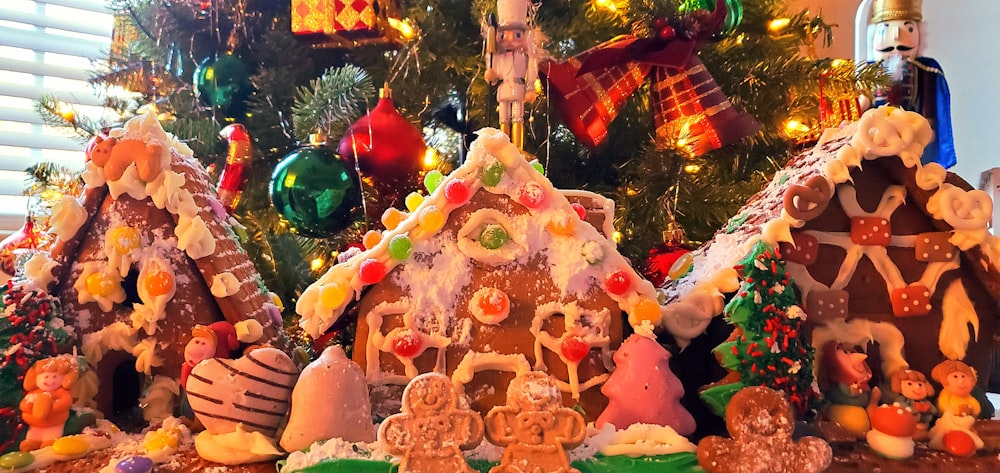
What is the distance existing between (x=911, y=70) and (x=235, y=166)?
1.46 meters

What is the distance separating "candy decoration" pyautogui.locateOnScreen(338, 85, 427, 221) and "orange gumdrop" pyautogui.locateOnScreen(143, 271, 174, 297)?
430 millimetres

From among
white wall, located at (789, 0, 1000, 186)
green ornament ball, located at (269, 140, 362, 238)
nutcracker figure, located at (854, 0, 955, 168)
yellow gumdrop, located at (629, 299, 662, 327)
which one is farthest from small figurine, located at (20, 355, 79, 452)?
white wall, located at (789, 0, 1000, 186)

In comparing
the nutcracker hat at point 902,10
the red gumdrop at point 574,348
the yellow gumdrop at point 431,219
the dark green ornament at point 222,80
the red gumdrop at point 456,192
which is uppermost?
the nutcracker hat at point 902,10

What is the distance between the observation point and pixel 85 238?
989 millimetres

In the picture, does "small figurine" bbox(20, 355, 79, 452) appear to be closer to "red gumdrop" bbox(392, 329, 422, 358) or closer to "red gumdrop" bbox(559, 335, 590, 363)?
"red gumdrop" bbox(392, 329, 422, 358)

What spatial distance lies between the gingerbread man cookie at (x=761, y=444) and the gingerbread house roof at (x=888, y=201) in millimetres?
167

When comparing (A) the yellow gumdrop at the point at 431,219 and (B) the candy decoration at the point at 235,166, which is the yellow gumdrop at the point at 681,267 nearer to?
(A) the yellow gumdrop at the point at 431,219

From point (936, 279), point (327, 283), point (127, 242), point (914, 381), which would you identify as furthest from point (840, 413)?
point (127, 242)

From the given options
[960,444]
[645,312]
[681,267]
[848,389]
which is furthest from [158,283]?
[960,444]

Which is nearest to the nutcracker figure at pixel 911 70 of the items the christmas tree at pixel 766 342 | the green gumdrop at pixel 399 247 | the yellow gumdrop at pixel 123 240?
the christmas tree at pixel 766 342

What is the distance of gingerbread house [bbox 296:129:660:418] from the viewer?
90cm

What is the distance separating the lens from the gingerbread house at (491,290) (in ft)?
2.94

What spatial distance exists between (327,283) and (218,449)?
25 cm

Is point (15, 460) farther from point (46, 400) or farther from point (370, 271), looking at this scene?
point (370, 271)
